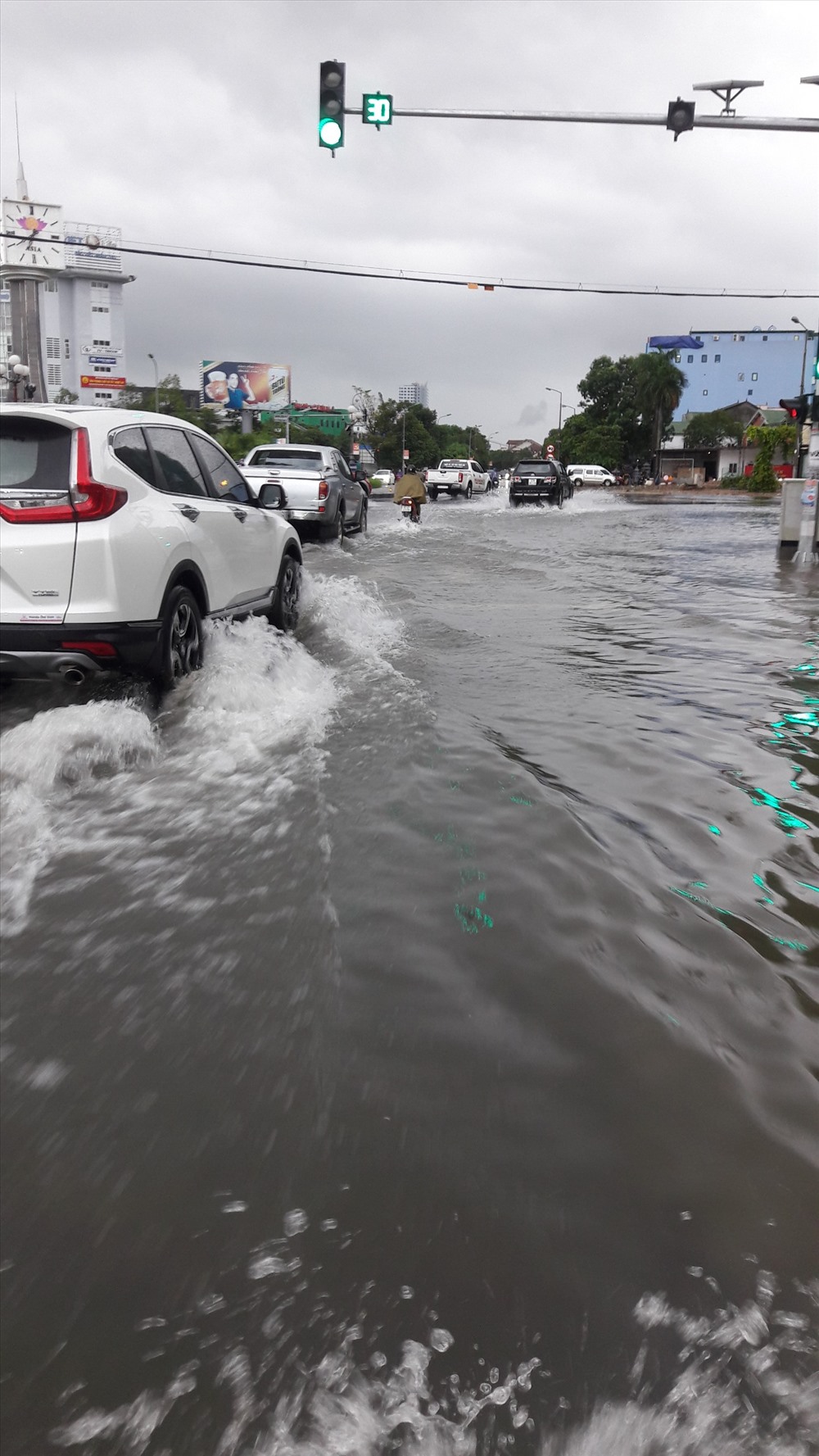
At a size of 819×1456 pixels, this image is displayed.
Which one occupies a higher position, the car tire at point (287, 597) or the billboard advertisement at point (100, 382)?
the billboard advertisement at point (100, 382)

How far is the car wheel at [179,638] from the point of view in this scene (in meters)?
5.71

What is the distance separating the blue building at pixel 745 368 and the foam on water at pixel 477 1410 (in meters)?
148

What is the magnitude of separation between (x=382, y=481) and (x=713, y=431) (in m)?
39.0

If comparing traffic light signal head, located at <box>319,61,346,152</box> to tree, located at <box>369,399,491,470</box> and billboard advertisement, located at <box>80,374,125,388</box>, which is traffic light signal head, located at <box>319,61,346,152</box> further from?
billboard advertisement, located at <box>80,374,125,388</box>

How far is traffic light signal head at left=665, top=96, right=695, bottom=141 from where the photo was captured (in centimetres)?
1404

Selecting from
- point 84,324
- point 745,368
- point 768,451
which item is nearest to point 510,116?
point 768,451

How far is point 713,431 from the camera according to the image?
99.4m

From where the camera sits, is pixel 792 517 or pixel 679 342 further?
pixel 679 342

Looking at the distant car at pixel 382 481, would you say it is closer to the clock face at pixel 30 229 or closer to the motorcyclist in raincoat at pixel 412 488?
the motorcyclist in raincoat at pixel 412 488

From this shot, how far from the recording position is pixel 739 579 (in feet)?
51.9

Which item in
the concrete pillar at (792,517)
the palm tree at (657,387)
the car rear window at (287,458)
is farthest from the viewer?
the palm tree at (657,387)

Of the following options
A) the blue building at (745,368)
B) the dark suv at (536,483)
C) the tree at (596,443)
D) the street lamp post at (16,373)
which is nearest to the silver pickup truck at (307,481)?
the street lamp post at (16,373)

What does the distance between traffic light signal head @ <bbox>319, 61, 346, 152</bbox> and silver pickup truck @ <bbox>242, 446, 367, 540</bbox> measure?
17.7ft

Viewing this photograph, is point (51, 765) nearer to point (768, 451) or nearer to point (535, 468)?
point (535, 468)
